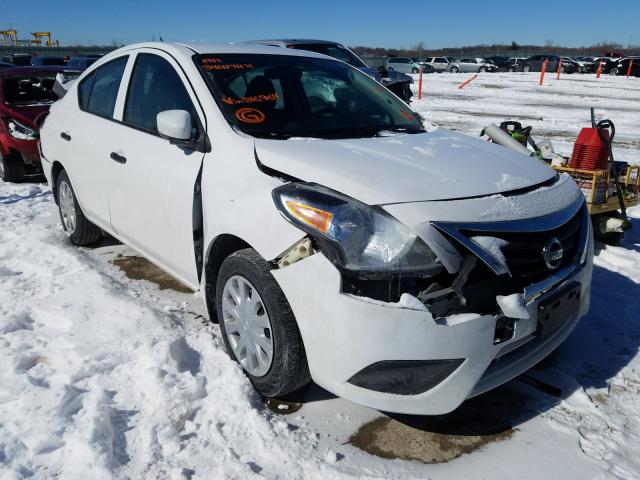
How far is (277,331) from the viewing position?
7.86 ft

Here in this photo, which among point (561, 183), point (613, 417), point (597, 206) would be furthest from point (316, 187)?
point (597, 206)

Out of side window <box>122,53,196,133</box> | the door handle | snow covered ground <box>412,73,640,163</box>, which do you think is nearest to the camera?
side window <box>122,53,196,133</box>

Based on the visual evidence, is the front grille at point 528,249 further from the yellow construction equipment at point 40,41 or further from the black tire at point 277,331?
the yellow construction equipment at point 40,41

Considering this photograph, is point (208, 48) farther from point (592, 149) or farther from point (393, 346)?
point (592, 149)

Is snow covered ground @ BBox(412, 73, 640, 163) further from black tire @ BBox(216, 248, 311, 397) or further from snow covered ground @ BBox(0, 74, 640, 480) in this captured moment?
black tire @ BBox(216, 248, 311, 397)

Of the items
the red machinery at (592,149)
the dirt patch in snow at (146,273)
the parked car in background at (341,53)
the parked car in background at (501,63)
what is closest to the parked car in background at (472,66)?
the parked car in background at (501,63)

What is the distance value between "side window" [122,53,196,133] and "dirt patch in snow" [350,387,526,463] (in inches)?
75.9

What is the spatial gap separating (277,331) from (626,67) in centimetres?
3839

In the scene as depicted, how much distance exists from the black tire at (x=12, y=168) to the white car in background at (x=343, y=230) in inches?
181

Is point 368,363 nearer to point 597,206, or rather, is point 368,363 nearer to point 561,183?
point 561,183

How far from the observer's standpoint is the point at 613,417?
2604 mm

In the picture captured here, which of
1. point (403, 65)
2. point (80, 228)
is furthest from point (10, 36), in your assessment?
point (80, 228)

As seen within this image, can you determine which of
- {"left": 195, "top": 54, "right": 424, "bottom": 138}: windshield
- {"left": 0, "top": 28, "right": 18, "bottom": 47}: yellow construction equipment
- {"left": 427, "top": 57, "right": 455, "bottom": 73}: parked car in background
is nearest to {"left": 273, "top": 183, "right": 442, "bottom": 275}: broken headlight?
{"left": 195, "top": 54, "right": 424, "bottom": 138}: windshield

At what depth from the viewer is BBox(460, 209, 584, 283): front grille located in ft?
7.20
